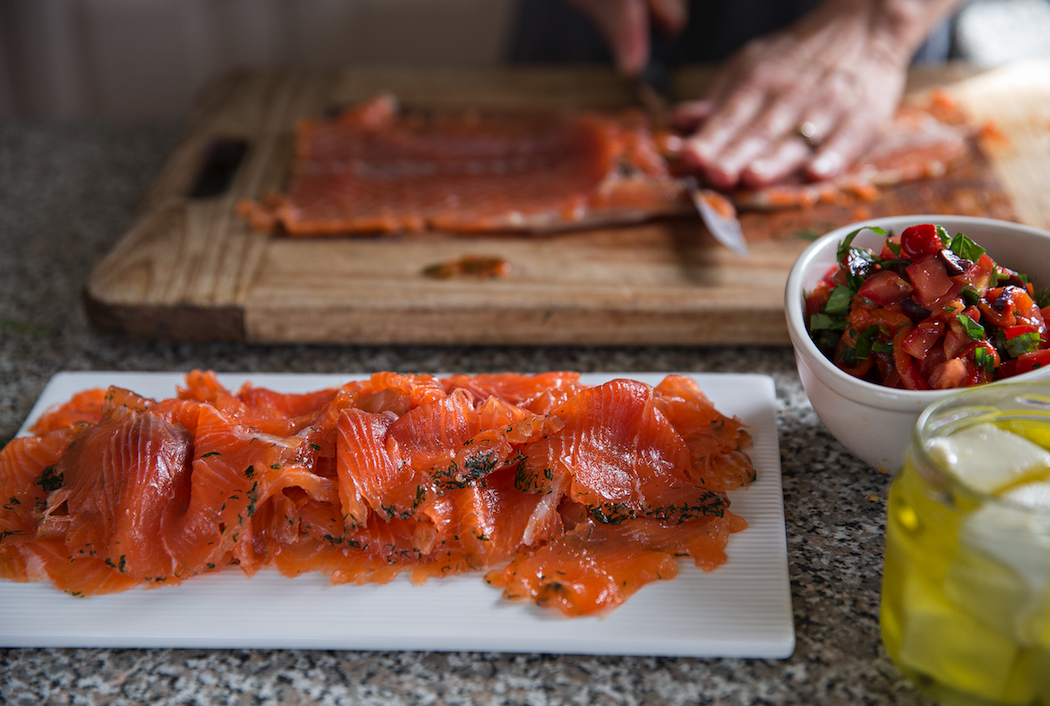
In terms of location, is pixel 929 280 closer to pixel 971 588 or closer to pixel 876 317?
pixel 876 317

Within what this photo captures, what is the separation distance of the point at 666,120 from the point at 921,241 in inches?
53.8

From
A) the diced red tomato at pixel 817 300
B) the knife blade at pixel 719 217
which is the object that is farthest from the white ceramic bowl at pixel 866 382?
the knife blade at pixel 719 217

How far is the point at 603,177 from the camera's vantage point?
2.31m

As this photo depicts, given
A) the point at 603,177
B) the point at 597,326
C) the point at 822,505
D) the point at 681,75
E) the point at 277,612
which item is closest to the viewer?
the point at 277,612

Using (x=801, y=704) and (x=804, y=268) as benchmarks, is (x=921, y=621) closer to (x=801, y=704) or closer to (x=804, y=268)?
(x=801, y=704)

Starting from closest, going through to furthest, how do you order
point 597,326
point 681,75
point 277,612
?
point 277,612 < point 597,326 < point 681,75

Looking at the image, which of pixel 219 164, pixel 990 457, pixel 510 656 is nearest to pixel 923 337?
pixel 990 457

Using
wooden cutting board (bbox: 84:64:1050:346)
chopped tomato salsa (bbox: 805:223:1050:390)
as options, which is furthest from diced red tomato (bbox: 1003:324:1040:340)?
wooden cutting board (bbox: 84:64:1050:346)

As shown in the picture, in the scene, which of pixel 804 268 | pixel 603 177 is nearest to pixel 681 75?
pixel 603 177

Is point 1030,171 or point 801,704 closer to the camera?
point 801,704

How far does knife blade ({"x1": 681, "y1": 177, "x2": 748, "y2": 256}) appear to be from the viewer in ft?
6.78

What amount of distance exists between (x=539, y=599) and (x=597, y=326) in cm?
78

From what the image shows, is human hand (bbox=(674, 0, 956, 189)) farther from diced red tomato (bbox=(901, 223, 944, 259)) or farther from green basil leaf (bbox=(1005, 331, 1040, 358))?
green basil leaf (bbox=(1005, 331, 1040, 358))

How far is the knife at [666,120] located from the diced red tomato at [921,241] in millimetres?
625
